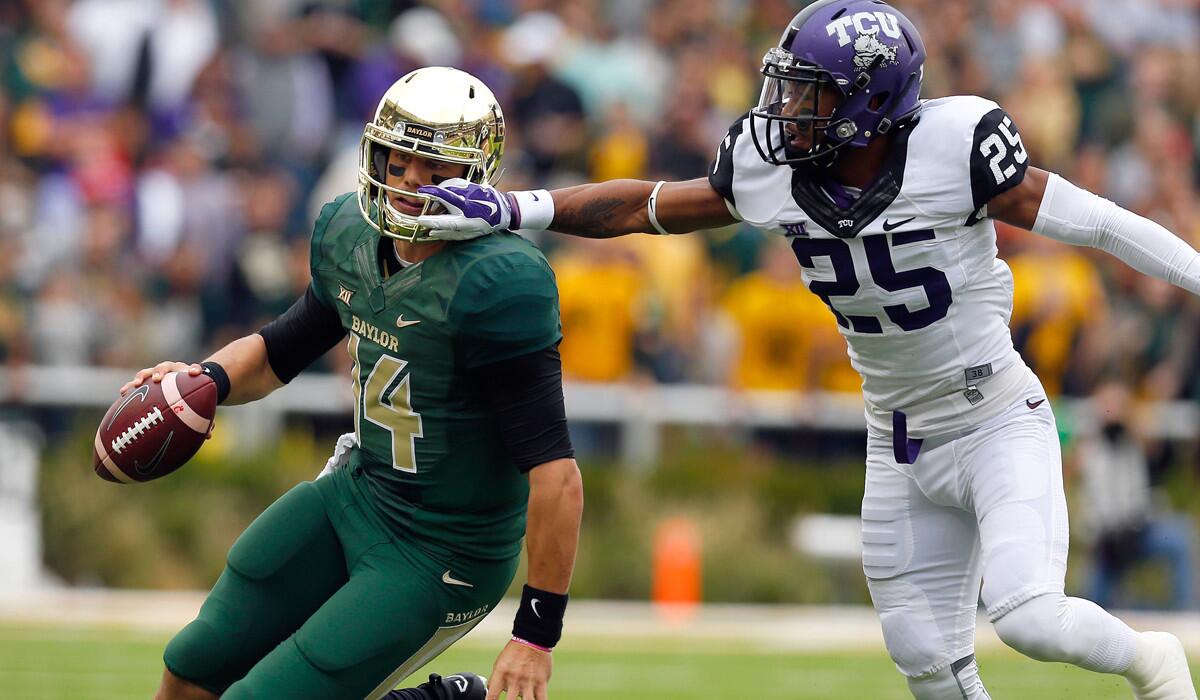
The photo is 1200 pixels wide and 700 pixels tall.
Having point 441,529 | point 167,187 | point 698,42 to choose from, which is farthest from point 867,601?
point 441,529

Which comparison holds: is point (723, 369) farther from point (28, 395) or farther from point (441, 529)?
point (441, 529)

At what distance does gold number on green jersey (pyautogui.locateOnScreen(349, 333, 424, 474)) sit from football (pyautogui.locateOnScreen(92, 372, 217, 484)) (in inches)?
18.5

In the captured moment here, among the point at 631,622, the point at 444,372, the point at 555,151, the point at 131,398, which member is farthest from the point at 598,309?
the point at 444,372

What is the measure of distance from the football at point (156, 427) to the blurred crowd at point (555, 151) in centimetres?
561

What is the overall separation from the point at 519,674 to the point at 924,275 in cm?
147

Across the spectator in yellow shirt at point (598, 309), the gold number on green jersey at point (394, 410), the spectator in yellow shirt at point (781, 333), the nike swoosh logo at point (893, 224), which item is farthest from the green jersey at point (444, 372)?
the spectator in yellow shirt at point (781, 333)

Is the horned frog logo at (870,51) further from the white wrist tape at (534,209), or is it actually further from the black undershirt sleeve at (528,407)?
the black undershirt sleeve at (528,407)

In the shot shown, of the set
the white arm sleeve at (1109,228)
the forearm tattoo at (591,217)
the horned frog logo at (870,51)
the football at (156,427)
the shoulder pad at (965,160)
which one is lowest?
the football at (156,427)

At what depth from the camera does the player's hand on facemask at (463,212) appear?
4.46 metres

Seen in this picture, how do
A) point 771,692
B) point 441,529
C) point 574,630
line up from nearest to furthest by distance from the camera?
1. point 441,529
2. point 771,692
3. point 574,630

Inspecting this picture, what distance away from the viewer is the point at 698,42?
40.9 feet

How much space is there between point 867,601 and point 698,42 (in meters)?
3.95

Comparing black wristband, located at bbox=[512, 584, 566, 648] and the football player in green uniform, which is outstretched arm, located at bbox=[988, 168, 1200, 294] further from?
black wristband, located at bbox=[512, 584, 566, 648]

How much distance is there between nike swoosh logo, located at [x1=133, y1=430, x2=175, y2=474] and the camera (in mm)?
4699
